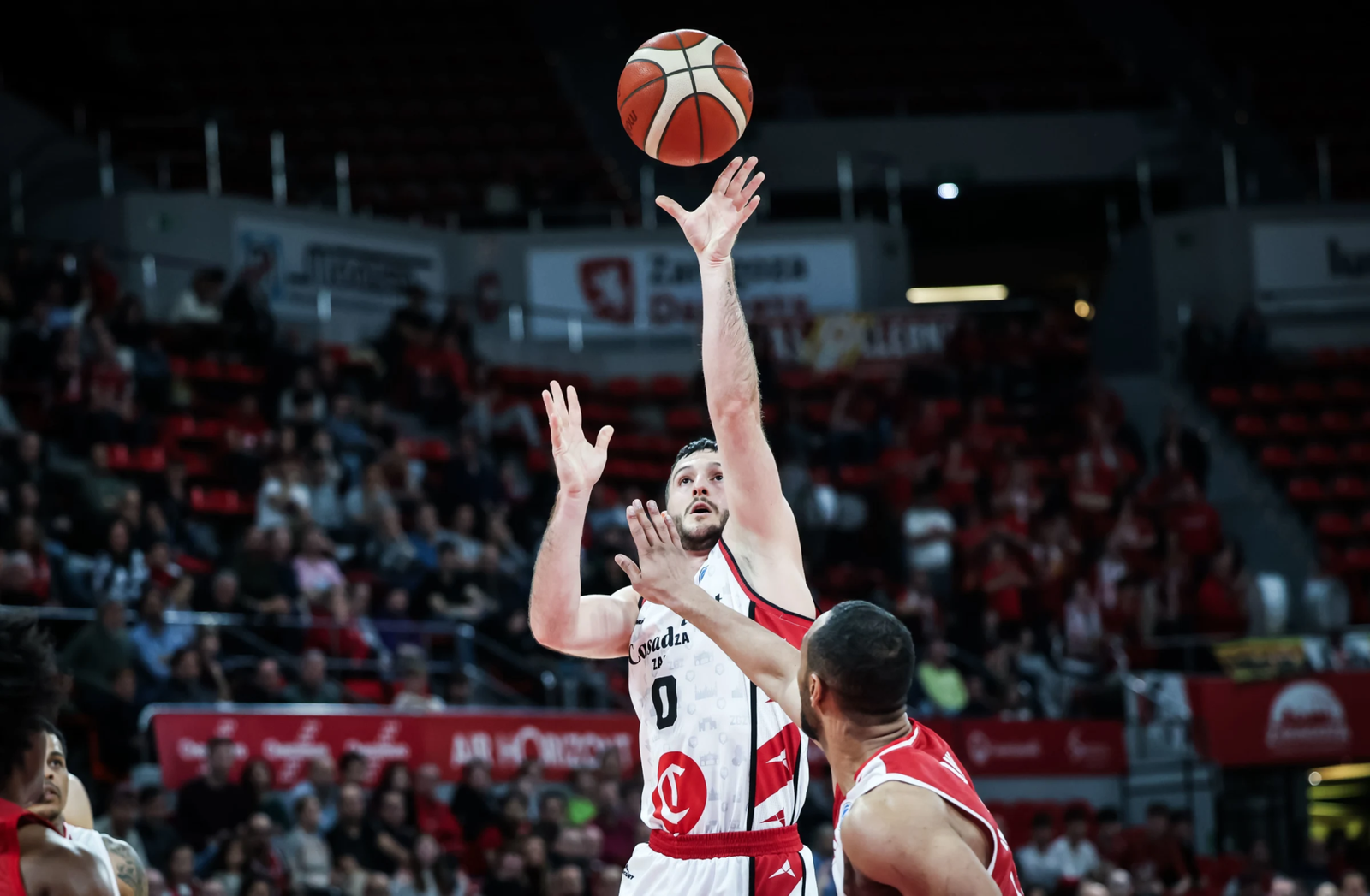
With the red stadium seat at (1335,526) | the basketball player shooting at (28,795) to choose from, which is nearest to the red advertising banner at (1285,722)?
the red stadium seat at (1335,526)

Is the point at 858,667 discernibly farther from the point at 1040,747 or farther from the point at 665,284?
the point at 665,284

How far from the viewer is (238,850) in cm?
995

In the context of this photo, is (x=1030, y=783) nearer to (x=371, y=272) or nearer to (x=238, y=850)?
(x=238, y=850)

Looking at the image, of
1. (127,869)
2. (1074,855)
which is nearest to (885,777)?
(127,869)

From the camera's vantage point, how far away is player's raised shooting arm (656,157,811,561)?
5391 mm

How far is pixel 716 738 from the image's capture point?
530cm

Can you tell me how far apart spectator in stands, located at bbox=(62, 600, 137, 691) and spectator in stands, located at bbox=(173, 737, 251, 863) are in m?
0.90

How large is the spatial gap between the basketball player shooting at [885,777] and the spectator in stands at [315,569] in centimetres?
922

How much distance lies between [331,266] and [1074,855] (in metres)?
10.3

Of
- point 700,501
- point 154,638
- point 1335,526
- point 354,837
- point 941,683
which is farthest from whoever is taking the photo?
point 1335,526

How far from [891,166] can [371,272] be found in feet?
25.5

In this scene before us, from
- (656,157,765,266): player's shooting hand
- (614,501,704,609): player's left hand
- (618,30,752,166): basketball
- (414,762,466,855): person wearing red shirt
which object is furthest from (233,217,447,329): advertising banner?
(614,501,704,609): player's left hand

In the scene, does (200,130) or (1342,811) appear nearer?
(1342,811)

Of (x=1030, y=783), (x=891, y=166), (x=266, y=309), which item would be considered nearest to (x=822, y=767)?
(x=1030, y=783)
